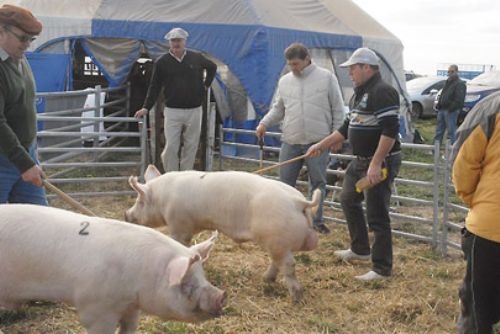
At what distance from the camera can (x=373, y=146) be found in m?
5.27

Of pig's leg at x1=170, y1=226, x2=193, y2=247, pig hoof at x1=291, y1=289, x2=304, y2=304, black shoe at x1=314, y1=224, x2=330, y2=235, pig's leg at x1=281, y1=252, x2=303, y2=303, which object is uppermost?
pig's leg at x1=170, y1=226, x2=193, y2=247

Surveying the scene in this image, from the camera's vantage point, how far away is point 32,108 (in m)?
4.26

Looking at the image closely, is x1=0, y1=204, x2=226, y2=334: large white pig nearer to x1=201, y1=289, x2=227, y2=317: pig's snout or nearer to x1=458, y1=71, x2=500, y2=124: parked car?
x1=201, y1=289, x2=227, y2=317: pig's snout

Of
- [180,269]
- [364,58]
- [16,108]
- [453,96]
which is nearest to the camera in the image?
[180,269]

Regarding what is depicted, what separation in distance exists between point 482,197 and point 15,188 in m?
2.88

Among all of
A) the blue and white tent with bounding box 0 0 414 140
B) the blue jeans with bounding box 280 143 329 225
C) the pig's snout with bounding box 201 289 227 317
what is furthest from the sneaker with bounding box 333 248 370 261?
the blue and white tent with bounding box 0 0 414 140

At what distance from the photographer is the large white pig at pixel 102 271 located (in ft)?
10.5

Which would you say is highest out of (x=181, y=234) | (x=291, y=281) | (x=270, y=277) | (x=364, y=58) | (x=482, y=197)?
(x=364, y=58)

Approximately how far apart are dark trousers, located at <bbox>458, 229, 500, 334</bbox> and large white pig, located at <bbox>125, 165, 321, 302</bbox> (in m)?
1.43

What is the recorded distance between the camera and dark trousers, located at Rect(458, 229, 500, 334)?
3330 mm

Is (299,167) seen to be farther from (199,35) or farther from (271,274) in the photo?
(199,35)

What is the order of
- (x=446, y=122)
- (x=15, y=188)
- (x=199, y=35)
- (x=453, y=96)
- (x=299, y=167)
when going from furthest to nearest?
(x=446, y=122), (x=453, y=96), (x=199, y=35), (x=299, y=167), (x=15, y=188)

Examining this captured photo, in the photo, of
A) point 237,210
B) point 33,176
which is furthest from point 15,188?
point 237,210

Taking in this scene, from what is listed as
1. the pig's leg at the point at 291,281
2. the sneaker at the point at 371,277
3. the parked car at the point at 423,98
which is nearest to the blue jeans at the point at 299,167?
the sneaker at the point at 371,277
